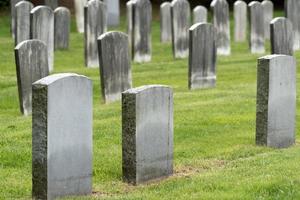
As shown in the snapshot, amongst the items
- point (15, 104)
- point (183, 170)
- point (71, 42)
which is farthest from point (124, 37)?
point (71, 42)

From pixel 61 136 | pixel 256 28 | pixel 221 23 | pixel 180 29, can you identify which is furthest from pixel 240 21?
pixel 61 136

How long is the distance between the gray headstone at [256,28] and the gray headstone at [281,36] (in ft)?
15.4

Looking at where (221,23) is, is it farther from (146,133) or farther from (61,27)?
(146,133)

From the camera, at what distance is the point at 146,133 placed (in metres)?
9.44

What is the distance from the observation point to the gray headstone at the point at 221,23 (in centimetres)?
2306

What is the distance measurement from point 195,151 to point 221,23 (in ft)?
41.4

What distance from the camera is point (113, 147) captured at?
11.1m

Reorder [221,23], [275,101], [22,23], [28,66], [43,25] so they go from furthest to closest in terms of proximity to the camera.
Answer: [221,23] → [22,23] → [43,25] → [28,66] → [275,101]

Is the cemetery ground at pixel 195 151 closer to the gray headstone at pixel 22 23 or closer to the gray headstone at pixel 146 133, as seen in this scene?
the gray headstone at pixel 146 133

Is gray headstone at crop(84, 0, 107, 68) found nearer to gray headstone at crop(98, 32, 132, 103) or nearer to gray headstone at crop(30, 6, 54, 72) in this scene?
gray headstone at crop(30, 6, 54, 72)

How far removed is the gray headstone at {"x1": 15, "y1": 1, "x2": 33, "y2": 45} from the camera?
20.8m

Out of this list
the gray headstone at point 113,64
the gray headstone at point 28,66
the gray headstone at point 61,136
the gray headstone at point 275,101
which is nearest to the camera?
the gray headstone at point 61,136

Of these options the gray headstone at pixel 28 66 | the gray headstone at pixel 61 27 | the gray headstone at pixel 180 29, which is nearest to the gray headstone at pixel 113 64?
the gray headstone at pixel 28 66

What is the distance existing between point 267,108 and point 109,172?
238cm
